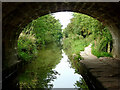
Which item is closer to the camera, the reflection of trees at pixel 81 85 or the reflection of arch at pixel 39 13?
the reflection of trees at pixel 81 85


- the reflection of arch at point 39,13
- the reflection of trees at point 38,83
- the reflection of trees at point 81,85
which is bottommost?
the reflection of trees at point 81,85

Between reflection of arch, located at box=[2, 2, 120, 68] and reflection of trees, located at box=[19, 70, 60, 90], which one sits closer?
reflection of trees, located at box=[19, 70, 60, 90]

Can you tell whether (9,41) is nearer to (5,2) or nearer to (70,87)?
(5,2)

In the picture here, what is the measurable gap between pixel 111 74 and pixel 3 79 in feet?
15.7

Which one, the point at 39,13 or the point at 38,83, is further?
the point at 39,13

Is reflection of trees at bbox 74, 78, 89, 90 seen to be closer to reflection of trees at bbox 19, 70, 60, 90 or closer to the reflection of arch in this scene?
reflection of trees at bbox 19, 70, 60, 90

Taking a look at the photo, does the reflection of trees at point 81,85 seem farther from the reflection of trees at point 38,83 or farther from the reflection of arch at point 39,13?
the reflection of arch at point 39,13

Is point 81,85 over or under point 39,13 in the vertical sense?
under

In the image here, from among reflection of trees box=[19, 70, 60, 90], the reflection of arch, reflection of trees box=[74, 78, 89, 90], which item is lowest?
reflection of trees box=[74, 78, 89, 90]

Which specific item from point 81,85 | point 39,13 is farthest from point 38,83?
point 39,13

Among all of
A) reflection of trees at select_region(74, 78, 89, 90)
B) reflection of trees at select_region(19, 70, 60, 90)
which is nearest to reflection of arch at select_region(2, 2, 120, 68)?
reflection of trees at select_region(19, 70, 60, 90)

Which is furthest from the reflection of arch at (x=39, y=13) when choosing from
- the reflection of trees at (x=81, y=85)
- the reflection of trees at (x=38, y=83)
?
the reflection of trees at (x=81, y=85)

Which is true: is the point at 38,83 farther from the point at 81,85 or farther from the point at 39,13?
the point at 39,13

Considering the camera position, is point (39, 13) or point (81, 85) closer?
point (81, 85)
